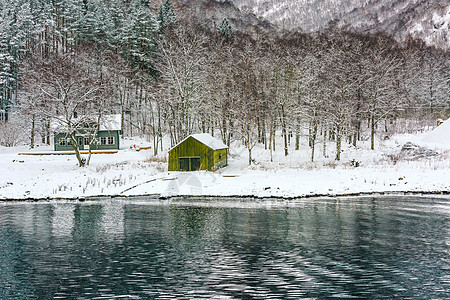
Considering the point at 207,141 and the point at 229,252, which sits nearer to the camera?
the point at 229,252

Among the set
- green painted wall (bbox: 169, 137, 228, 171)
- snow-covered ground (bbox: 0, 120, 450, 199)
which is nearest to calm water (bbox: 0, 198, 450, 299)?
snow-covered ground (bbox: 0, 120, 450, 199)

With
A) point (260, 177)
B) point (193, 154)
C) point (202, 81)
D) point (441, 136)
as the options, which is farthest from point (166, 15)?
point (441, 136)

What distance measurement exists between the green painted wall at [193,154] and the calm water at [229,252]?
14.5m

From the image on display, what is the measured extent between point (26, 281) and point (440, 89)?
66333mm

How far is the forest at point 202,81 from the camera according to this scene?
3805 centimetres

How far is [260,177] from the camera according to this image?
29.7m

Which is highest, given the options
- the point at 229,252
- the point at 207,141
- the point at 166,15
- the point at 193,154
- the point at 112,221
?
the point at 166,15

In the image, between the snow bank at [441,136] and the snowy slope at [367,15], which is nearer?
the snow bank at [441,136]

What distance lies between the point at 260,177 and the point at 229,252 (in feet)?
59.2

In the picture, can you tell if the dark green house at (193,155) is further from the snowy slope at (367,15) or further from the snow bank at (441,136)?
the snowy slope at (367,15)

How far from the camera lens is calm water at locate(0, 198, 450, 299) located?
899 centimetres

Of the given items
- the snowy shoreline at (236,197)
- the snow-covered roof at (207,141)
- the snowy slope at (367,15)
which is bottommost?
the snowy shoreline at (236,197)

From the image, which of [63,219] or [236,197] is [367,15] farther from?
[63,219]

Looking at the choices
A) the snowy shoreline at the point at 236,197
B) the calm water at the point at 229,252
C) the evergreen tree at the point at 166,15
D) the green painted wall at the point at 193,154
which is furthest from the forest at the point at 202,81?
the calm water at the point at 229,252
